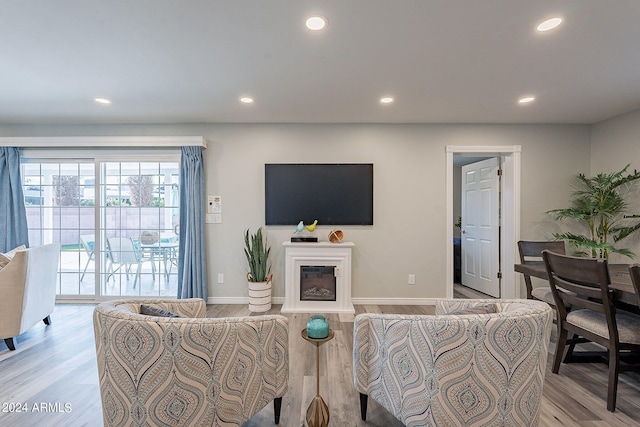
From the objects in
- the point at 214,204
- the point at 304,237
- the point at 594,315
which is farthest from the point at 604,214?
the point at 214,204

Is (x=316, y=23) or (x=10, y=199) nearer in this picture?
(x=316, y=23)

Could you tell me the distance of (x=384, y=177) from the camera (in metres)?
3.77

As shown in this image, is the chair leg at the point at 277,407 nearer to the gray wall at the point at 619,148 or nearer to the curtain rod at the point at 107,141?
the curtain rod at the point at 107,141

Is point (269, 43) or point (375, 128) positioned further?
point (375, 128)

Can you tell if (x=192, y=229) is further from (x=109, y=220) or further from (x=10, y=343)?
(x=10, y=343)

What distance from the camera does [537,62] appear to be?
2.21 m

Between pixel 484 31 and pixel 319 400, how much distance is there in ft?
8.03

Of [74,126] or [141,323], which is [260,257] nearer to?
[141,323]

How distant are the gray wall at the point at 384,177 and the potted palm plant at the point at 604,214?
0.26 metres

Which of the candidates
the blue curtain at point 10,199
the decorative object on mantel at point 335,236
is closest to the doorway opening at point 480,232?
the decorative object on mantel at point 335,236

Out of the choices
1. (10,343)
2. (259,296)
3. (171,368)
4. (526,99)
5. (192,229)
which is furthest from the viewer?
(192,229)

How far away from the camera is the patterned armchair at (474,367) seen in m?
1.27

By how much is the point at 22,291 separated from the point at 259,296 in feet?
7.08

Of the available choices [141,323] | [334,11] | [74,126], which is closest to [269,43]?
[334,11]
